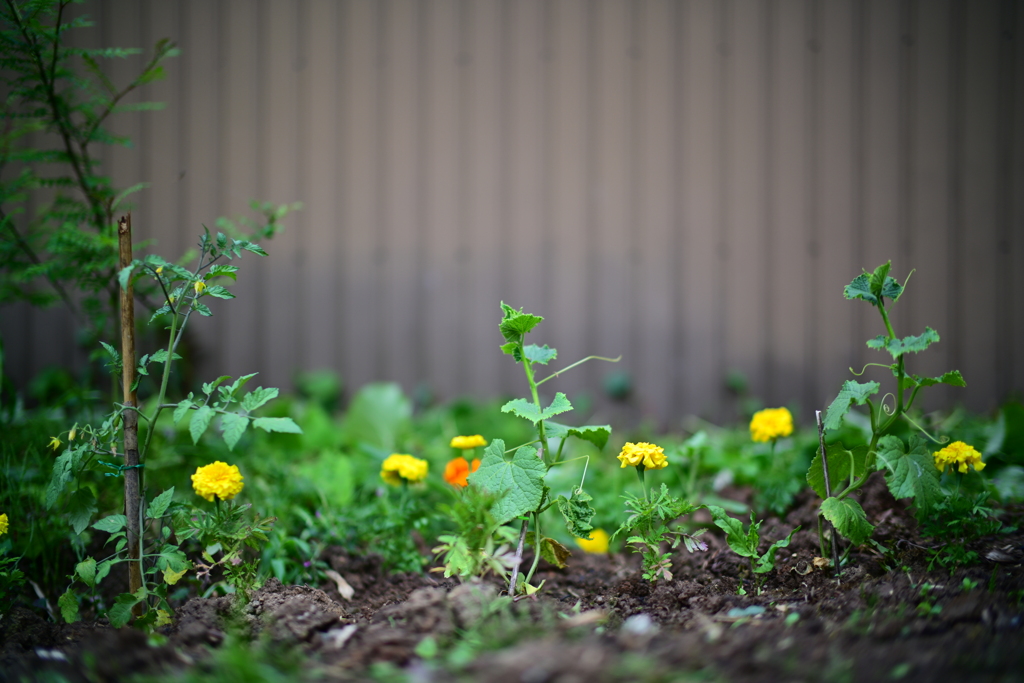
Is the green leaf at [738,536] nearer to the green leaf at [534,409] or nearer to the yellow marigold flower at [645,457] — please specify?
the yellow marigold flower at [645,457]

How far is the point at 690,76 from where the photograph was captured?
274cm

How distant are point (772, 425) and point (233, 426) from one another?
46.1 inches

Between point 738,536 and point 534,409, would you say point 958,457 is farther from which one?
point 534,409

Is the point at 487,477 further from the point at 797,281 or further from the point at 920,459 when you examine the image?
the point at 797,281

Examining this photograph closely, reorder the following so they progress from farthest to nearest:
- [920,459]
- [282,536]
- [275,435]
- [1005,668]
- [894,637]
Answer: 1. [275,435]
2. [282,536]
3. [920,459]
4. [894,637]
5. [1005,668]

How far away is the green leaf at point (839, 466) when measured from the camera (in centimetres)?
117

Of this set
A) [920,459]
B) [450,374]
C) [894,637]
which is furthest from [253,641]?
[450,374]

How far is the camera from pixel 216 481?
1.14 m

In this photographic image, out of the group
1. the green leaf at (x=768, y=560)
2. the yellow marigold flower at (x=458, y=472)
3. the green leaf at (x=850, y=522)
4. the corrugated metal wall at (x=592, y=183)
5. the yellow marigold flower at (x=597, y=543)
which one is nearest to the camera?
the green leaf at (x=850, y=522)

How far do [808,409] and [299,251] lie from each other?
7.96 feet

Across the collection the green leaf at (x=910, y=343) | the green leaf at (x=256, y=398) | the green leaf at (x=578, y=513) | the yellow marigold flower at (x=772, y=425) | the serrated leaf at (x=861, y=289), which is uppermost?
the serrated leaf at (x=861, y=289)

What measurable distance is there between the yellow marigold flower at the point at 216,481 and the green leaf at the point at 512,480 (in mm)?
460

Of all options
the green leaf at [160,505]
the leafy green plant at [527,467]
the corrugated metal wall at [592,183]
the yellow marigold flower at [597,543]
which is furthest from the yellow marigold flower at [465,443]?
the corrugated metal wall at [592,183]

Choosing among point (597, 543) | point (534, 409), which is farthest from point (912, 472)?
point (597, 543)
